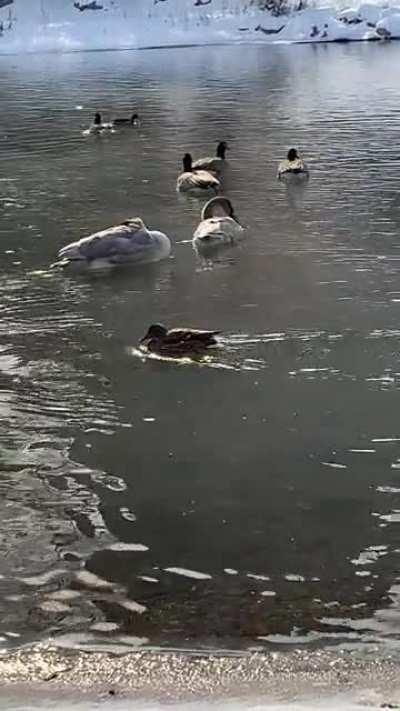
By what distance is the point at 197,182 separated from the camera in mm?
16391

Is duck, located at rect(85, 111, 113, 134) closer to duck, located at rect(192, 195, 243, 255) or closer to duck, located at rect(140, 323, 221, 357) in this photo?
duck, located at rect(192, 195, 243, 255)

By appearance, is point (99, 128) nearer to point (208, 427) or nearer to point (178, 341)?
point (178, 341)

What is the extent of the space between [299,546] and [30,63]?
51.9 meters

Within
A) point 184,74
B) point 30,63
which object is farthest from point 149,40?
point 184,74

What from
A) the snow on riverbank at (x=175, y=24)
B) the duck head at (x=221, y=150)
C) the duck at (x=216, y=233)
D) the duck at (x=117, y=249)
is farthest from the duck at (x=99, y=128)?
the snow on riverbank at (x=175, y=24)

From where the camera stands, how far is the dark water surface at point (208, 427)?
5277mm

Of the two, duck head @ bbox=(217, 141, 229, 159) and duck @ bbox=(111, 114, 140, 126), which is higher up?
duck @ bbox=(111, 114, 140, 126)

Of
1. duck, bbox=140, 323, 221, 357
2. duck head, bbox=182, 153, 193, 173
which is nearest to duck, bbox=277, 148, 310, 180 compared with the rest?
duck head, bbox=182, 153, 193, 173

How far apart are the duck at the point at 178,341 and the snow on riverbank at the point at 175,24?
200 feet

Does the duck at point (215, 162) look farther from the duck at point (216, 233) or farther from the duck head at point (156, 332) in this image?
the duck head at point (156, 332)

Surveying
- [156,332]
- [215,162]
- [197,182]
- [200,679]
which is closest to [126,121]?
[215,162]

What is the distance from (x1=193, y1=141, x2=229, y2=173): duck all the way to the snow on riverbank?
165 ft

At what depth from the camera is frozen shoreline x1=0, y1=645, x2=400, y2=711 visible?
167 inches

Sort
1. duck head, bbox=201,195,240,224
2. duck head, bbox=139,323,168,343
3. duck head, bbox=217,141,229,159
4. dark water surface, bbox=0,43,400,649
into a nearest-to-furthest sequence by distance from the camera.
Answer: dark water surface, bbox=0,43,400,649
duck head, bbox=139,323,168,343
duck head, bbox=201,195,240,224
duck head, bbox=217,141,229,159
